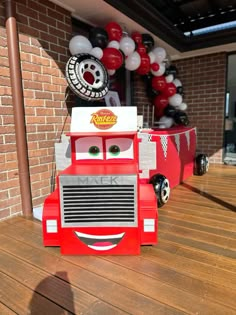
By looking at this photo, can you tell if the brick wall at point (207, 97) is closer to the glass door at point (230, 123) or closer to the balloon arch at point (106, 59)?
the glass door at point (230, 123)

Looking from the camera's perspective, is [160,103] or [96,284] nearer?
[96,284]

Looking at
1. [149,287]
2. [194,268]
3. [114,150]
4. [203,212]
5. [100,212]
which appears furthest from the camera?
[203,212]

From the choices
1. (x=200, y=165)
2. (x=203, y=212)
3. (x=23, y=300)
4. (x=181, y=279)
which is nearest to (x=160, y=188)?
(x=203, y=212)

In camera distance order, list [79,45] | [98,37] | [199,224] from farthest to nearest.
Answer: [98,37]
[79,45]
[199,224]

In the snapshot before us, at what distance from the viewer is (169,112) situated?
4105 mm

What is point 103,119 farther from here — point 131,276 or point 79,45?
point 79,45

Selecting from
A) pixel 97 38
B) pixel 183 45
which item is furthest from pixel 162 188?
pixel 183 45

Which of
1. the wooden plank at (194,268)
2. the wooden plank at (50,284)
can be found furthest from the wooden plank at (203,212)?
the wooden plank at (50,284)

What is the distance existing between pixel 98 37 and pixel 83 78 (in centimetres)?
57

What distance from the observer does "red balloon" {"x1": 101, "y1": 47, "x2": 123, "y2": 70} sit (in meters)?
2.80

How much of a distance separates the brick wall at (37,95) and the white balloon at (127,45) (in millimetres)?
648

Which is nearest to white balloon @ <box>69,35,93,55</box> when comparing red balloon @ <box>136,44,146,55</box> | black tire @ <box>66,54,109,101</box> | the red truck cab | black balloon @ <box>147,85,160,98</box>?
black tire @ <box>66,54,109,101</box>

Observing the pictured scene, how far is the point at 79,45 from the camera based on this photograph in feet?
8.66

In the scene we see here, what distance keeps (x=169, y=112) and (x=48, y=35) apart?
230cm
